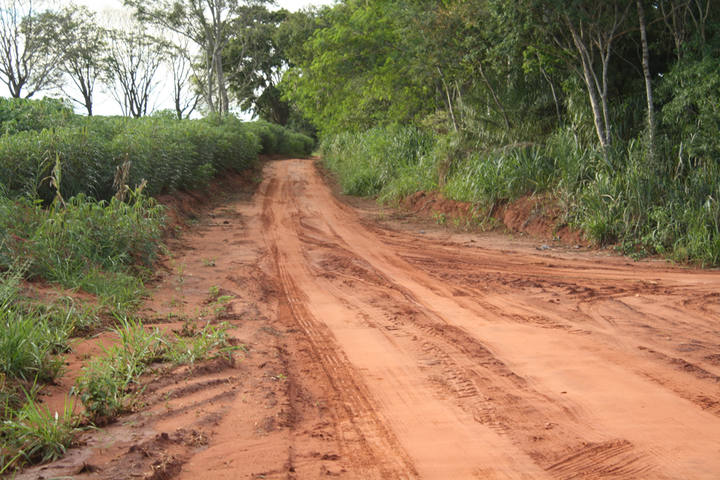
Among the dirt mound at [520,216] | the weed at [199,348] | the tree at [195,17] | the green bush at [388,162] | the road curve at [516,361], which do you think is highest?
the tree at [195,17]

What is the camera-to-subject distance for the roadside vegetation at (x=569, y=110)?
8.29m

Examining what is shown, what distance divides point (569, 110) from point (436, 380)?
29.9 feet

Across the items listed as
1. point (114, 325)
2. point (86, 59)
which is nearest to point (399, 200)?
point (114, 325)

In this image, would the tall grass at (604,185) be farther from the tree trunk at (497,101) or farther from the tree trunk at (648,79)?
the tree trunk at (497,101)

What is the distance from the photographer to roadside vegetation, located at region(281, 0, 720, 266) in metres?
8.29

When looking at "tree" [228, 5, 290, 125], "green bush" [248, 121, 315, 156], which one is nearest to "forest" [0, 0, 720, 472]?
"green bush" [248, 121, 315, 156]

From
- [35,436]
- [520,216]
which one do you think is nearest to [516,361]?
[35,436]

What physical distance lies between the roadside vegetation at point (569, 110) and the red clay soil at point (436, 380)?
1568 millimetres

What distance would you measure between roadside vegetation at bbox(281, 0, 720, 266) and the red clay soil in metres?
1.57

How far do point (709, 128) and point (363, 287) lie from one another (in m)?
5.60

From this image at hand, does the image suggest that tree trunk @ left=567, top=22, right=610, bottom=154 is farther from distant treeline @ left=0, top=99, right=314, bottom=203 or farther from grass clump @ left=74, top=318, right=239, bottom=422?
grass clump @ left=74, top=318, right=239, bottom=422

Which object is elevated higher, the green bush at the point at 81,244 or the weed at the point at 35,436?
the green bush at the point at 81,244

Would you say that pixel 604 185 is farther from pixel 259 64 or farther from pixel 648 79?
pixel 259 64

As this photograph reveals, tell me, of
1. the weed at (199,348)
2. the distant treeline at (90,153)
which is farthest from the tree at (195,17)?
the weed at (199,348)
